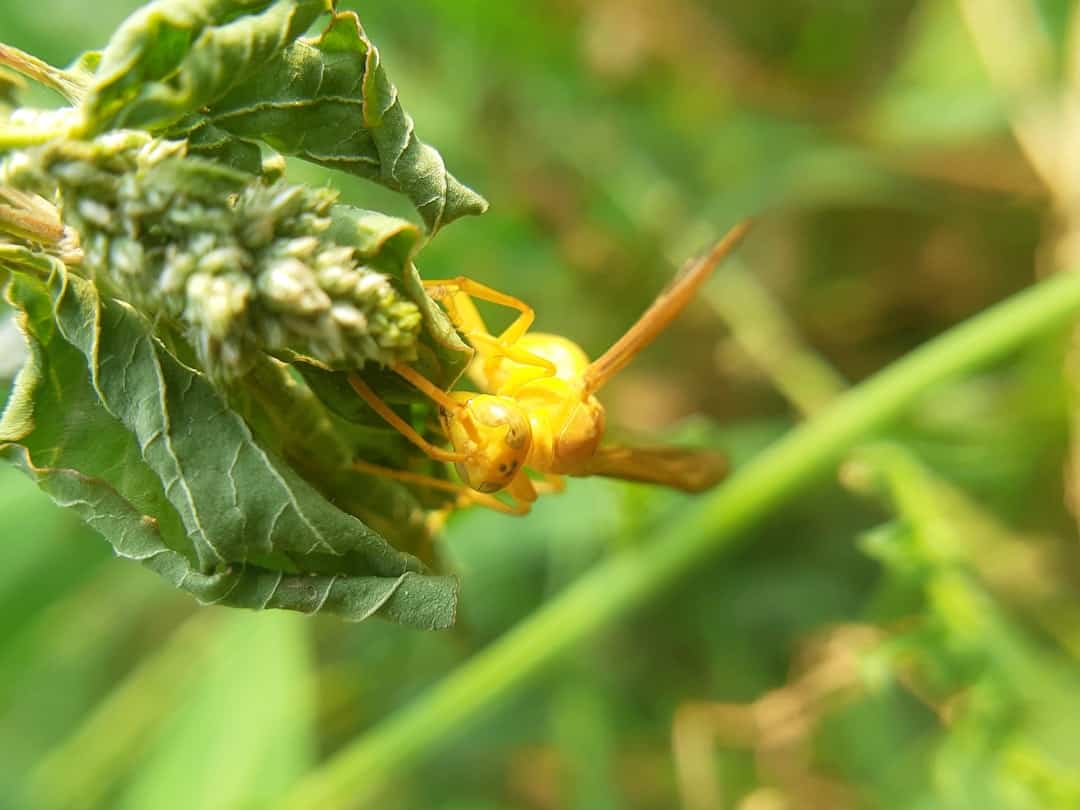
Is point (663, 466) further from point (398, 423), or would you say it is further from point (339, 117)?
point (339, 117)

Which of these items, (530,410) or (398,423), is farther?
(530,410)

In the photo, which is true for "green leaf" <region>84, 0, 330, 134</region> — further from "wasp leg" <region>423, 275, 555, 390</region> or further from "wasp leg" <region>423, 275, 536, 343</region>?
"wasp leg" <region>423, 275, 555, 390</region>

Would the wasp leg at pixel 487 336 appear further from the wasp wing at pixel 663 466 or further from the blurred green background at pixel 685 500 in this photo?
the blurred green background at pixel 685 500

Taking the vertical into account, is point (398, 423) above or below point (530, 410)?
above

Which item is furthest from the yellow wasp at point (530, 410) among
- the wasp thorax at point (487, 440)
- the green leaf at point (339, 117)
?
the green leaf at point (339, 117)

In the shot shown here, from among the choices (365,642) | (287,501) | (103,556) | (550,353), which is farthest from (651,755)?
(287,501)

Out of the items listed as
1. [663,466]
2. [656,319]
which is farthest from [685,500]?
[656,319]

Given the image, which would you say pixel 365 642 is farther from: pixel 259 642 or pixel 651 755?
pixel 651 755
